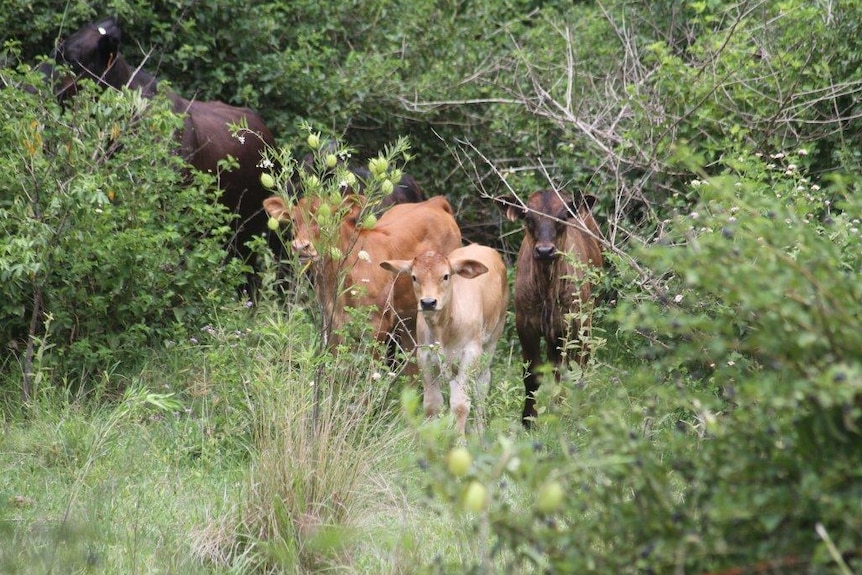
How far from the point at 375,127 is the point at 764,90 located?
418 centimetres

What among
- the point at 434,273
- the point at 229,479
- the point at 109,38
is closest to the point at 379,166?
the point at 229,479

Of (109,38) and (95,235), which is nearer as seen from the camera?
(95,235)

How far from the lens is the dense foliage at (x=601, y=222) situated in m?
2.84

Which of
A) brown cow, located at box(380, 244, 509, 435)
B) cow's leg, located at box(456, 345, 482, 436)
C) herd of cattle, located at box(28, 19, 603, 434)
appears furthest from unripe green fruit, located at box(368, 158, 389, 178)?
cow's leg, located at box(456, 345, 482, 436)

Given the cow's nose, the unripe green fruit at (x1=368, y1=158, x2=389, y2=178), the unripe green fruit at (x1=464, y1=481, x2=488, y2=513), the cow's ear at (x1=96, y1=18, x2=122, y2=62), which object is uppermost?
the cow's ear at (x1=96, y1=18, x2=122, y2=62)

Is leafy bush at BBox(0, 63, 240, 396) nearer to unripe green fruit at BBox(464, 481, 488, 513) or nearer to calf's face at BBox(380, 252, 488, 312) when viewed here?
calf's face at BBox(380, 252, 488, 312)

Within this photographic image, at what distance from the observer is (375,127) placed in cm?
1241

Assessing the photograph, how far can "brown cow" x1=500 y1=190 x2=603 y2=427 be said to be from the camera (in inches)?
346

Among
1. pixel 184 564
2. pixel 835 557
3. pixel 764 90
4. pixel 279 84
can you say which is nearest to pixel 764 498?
pixel 835 557

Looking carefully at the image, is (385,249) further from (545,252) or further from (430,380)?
(430,380)

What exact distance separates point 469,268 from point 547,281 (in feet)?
3.02

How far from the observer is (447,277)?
816 cm

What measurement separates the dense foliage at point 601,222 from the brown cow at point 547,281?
317 millimetres

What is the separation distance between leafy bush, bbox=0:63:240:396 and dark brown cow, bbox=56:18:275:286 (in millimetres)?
1139
